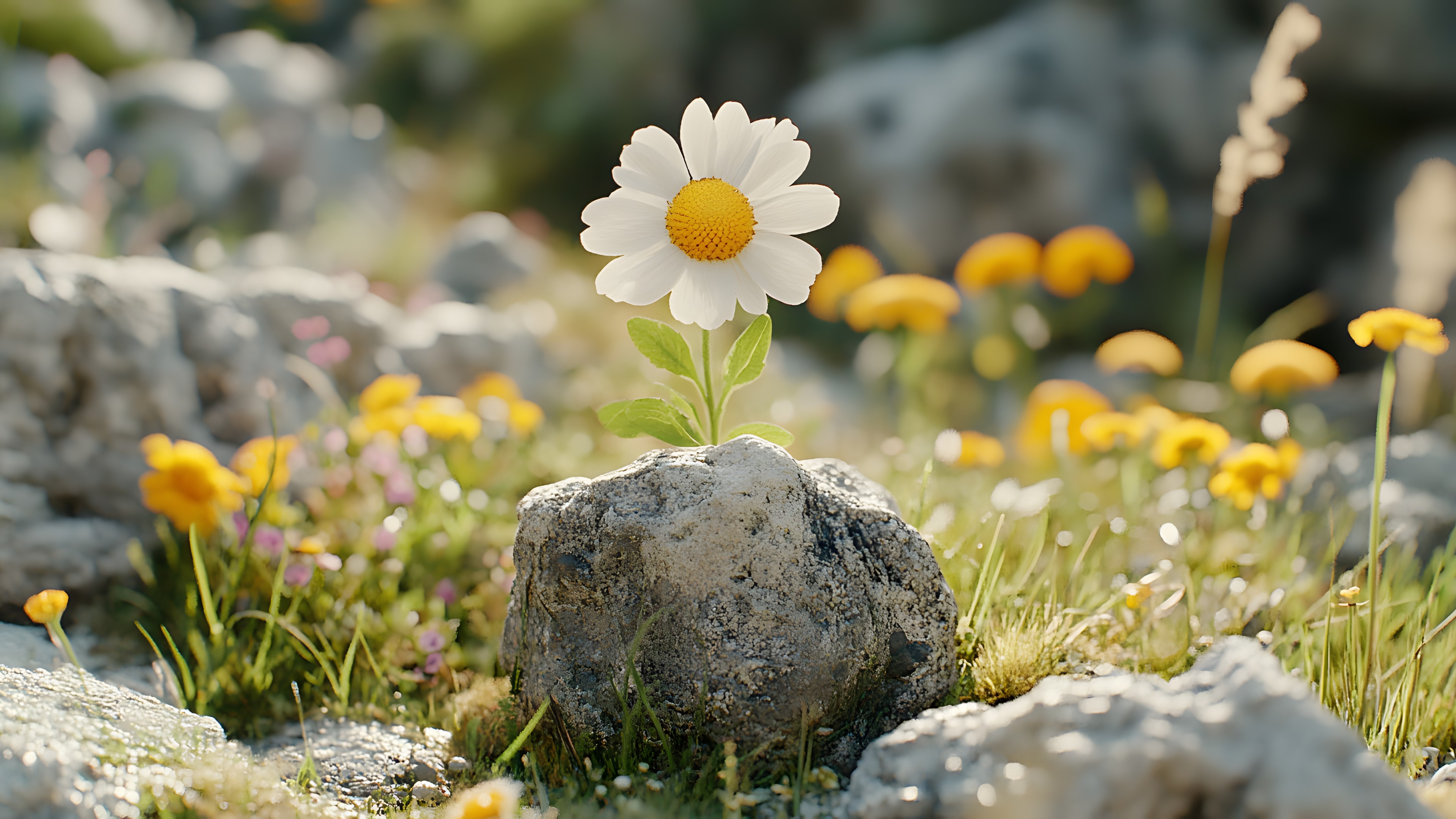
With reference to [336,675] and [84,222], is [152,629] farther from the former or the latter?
[84,222]

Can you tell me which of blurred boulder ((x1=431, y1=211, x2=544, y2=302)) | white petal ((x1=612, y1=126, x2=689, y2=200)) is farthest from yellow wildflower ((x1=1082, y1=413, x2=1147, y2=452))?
blurred boulder ((x1=431, y1=211, x2=544, y2=302))

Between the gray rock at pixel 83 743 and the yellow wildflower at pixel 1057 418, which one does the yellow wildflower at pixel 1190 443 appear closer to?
the yellow wildflower at pixel 1057 418

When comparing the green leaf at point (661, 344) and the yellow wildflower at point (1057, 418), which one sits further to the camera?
the yellow wildflower at point (1057, 418)

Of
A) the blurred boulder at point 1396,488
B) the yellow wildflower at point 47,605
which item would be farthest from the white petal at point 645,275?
the blurred boulder at point 1396,488

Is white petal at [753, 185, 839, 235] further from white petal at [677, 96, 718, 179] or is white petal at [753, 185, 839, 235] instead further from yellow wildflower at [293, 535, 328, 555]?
yellow wildflower at [293, 535, 328, 555]

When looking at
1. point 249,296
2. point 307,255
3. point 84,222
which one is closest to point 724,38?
point 307,255

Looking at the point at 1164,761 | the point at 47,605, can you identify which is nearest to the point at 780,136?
the point at 1164,761
